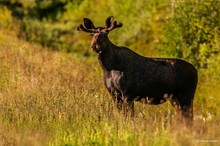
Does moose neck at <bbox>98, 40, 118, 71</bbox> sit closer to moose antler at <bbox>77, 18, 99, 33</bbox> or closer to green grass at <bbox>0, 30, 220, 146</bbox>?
moose antler at <bbox>77, 18, 99, 33</bbox>

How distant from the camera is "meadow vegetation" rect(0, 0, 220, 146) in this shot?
31.1ft

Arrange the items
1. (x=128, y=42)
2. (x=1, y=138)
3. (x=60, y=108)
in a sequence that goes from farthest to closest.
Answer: (x=128, y=42) < (x=60, y=108) < (x=1, y=138)

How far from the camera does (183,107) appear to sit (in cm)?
1247

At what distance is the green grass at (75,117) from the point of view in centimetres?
920

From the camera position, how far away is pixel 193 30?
67.2ft

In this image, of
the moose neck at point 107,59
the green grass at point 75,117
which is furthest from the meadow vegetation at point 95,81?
the moose neck at point 107,59

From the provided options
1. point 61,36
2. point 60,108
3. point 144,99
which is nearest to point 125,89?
point 144,99

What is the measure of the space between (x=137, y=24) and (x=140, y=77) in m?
16.9

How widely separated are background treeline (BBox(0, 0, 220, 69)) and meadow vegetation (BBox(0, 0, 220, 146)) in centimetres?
3

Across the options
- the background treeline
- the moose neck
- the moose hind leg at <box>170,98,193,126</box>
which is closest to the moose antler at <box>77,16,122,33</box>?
the moose neck

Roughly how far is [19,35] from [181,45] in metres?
7.02

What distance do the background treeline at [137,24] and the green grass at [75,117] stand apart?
350 cm

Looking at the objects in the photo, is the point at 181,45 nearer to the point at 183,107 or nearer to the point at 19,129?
the point at 183,107

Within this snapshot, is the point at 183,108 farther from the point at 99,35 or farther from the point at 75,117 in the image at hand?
the point at 75,117
